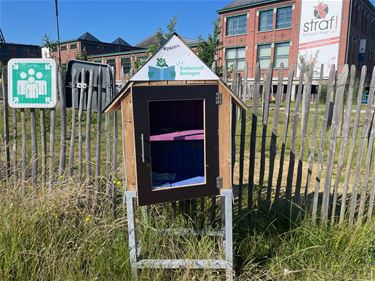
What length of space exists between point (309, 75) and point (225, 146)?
134 cm

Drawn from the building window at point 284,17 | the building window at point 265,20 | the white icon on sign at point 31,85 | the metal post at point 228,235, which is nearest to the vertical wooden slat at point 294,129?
the metal post at point 228,235

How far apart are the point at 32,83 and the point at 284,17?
105 feet

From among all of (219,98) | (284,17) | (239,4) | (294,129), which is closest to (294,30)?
(284,17)

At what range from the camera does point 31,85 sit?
3408 mm

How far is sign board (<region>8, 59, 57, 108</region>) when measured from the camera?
11.0ft

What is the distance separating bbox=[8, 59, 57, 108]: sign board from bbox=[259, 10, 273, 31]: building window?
103 feet

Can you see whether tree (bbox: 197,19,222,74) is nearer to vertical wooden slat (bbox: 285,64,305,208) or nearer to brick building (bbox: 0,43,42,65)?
vertical wooden slat (bbox: 285,64,305,208)

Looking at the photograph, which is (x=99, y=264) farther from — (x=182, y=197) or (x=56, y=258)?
(x=182, y=197)

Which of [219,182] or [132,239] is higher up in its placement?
[219,182]

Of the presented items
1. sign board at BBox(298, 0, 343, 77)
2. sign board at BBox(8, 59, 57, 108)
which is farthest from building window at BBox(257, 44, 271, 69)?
sign board at BBox(8, 59, 57, 108)

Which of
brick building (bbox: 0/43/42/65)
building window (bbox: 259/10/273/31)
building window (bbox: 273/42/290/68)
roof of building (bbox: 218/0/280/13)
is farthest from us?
brick building (bbox: 0/43/42/65)

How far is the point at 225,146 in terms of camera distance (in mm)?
2445

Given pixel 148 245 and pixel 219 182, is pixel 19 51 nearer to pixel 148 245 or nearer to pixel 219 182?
pixel 148 245

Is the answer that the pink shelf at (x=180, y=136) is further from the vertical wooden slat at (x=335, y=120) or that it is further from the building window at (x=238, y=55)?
the building window at (x=238, y=55)
